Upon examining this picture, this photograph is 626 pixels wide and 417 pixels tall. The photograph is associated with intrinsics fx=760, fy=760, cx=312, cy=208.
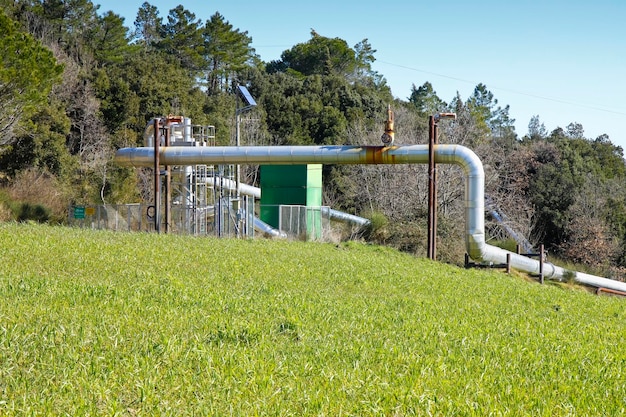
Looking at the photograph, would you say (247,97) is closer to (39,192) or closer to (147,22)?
(39,192)

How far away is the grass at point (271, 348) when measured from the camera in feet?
19.7

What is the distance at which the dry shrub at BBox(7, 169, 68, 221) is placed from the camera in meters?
35.1

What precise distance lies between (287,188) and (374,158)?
718cm

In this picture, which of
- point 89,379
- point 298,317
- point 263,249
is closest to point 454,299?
point 298,317

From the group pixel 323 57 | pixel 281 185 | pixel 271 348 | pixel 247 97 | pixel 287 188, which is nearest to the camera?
pixel 271 348

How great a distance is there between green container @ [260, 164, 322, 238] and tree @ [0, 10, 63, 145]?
9.81m

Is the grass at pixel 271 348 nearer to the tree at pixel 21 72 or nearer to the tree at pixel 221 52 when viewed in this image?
the tree at pixel 21 72

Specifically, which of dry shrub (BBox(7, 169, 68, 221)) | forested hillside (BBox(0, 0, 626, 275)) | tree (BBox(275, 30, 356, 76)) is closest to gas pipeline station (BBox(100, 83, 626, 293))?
forested hillside (BBox(0, 0, 626, 275))

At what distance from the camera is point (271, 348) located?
7.81 meters

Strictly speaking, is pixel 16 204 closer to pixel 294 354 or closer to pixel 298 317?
pixel 298 317

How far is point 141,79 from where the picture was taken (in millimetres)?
44125

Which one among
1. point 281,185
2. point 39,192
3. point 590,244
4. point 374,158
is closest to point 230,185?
point 281,185

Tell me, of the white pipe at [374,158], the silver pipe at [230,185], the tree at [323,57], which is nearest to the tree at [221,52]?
the tree at [323,57]

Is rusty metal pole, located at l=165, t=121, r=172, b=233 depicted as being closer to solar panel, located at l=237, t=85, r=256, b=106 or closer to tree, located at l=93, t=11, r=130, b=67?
solar panel, located at l=237, t=85, r=256, b=106
